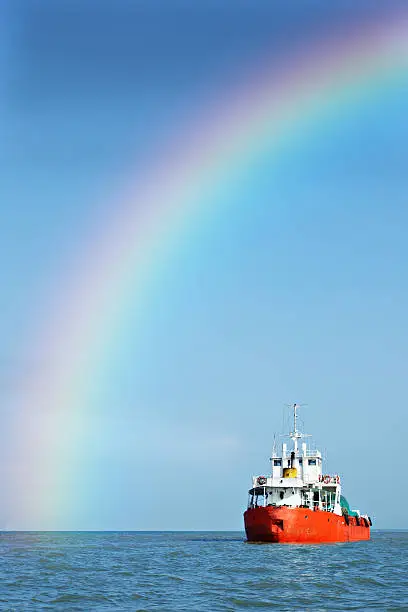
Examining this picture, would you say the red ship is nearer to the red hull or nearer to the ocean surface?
the red hull

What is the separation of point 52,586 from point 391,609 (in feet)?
Result: 73.6

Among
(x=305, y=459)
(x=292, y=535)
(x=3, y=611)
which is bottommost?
(x=3, y=611)

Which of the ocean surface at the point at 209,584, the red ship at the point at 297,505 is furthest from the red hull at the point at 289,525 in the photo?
the ocean surface at the point at 209,584

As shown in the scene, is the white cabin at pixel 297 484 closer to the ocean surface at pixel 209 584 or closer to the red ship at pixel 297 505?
the red ship at pixel 297 505

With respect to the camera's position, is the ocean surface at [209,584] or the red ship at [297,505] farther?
Result: the red ship at [297,505]

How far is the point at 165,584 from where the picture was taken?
47688mm

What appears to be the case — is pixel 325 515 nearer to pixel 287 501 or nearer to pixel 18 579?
pixel 287 501

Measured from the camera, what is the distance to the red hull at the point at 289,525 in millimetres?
87500

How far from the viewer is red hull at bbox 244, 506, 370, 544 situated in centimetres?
8750

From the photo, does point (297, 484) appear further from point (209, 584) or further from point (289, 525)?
point (209, 584)

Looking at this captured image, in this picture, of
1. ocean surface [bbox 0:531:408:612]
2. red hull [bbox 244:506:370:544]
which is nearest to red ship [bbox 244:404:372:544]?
red hull [bbox 244:506:370:544]

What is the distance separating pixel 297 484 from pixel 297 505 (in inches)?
Result: 114

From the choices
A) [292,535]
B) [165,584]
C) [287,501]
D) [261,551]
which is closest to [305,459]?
[287,501]

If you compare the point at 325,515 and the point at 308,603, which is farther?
the point at 325,515
